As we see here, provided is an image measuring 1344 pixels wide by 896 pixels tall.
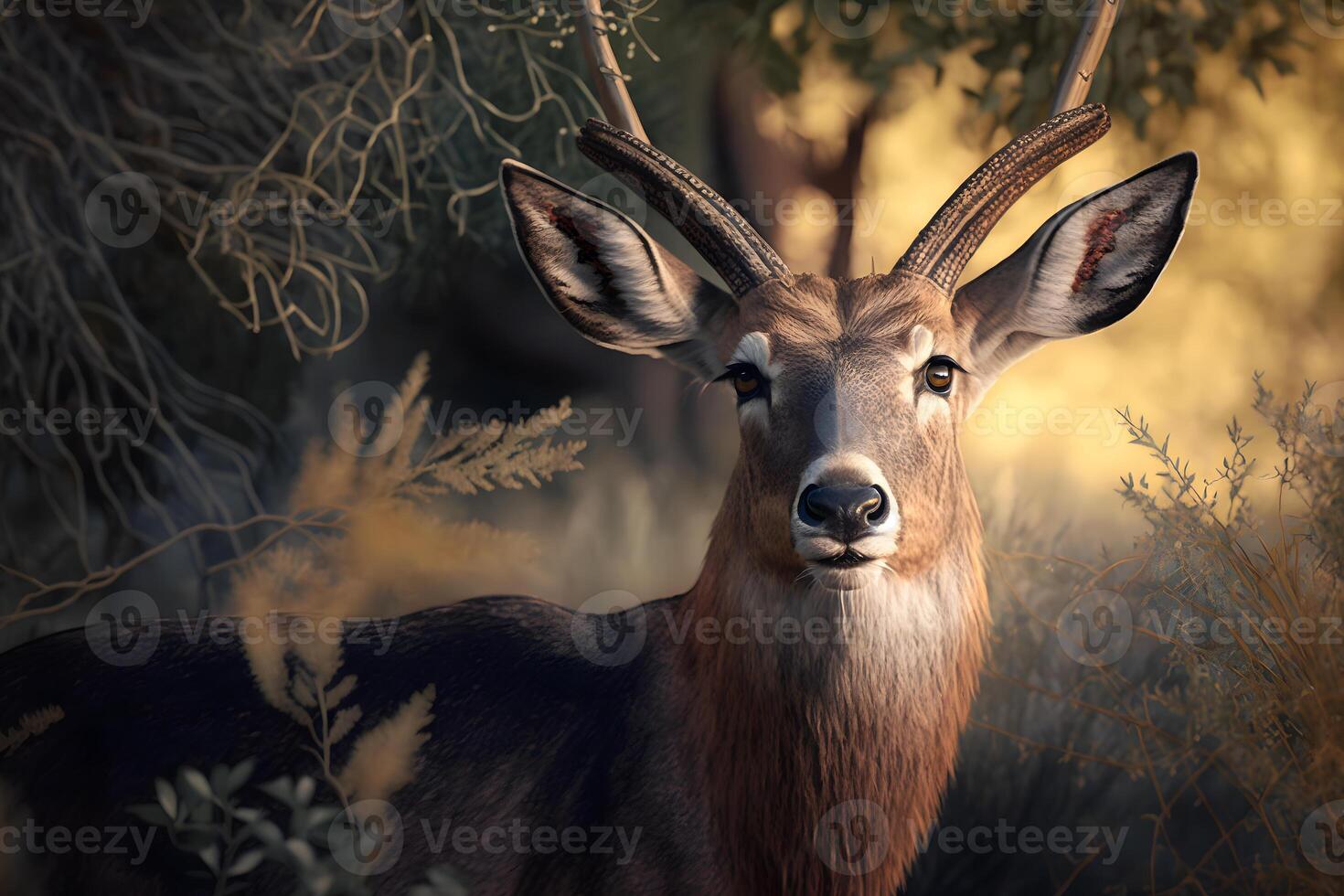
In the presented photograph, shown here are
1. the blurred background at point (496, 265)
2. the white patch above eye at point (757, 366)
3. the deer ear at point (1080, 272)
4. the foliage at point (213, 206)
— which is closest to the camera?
the white patch above eye at point (757, 366)

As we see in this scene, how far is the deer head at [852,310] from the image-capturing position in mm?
2986

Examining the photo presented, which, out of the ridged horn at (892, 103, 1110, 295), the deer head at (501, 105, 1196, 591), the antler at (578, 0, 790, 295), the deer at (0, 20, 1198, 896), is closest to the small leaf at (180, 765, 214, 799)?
the deer at (0, 20, 1198, 896)

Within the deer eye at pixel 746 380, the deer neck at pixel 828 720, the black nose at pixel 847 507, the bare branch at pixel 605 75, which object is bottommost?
the deer neck at pixel 828 720

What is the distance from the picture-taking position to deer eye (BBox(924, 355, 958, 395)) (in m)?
3.13

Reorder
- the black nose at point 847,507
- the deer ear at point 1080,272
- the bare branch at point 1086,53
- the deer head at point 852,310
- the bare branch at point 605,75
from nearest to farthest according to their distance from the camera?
the black nose at point 847,507 → the deer head at point 852,310 → the deer ear at point 1080,272 → the bare branch at point 1086,53 → the bare branch at point 605,75

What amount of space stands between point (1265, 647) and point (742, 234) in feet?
5.85

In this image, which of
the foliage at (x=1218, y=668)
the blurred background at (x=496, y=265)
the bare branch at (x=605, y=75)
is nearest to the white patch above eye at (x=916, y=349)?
the foliage at (x=1218, y=668)

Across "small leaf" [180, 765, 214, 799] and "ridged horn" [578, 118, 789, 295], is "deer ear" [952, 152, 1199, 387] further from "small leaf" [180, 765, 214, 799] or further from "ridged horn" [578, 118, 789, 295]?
"small leaf" [180, 765, 214, 799]

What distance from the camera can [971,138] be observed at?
14.6ft

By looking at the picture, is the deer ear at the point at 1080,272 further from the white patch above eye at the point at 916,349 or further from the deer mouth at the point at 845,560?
the deer mouth at the point at 845,560

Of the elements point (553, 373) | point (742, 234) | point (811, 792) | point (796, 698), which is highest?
point (742, 234)

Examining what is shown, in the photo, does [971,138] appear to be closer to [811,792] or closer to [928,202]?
[928,202]

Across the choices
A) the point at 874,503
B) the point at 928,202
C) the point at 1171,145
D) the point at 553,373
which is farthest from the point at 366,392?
the point at 1171,145

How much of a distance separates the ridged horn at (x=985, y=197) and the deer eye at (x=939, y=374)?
0.25m
